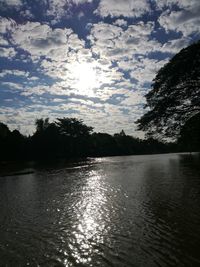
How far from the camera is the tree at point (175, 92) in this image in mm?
33312

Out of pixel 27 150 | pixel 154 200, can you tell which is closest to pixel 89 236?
pixel 154 200

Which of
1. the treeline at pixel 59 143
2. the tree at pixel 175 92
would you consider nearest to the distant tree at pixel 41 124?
the treeline at pixel 59 143

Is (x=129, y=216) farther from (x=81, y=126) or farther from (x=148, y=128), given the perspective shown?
(x=81, y=126)

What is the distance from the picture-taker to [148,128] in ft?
124

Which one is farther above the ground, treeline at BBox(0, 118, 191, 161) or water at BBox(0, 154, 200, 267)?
treeline at BBox(0, 118, 191, 161)

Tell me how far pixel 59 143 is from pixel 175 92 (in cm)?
7893

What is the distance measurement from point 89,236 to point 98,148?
130 m

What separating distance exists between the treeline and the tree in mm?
29420

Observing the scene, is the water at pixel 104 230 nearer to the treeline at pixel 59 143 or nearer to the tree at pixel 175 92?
the tree at pixel 175 92

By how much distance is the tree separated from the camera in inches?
1312

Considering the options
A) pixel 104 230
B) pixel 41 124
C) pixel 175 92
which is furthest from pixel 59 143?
pixel 104 230

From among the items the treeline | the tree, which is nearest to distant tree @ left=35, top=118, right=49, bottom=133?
the treeline

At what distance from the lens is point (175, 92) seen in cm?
3456

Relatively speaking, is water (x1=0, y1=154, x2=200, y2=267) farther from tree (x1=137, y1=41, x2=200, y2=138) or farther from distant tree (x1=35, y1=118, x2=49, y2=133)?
distant tree (x1=35, y1=118, x2=49, y2=133)
